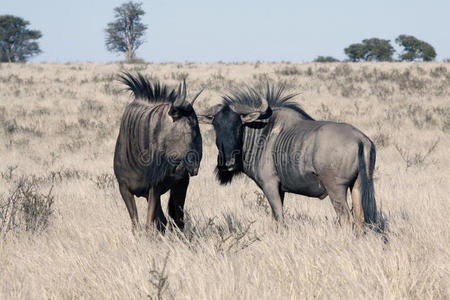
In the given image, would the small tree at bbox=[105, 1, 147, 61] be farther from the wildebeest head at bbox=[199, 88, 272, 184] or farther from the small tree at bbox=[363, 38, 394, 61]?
the wildebeest head at bbox=[199, 88, 272, 184]

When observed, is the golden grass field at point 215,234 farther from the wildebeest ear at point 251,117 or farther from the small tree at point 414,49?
the small tree at point 414,49

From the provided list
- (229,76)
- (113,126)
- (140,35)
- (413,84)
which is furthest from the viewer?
(140,35)

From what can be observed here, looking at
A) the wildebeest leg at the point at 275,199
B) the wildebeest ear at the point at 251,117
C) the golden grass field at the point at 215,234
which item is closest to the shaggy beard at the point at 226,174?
the golden grass field at the point at 215,234

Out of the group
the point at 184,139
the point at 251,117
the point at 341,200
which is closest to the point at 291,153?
the point at 251,117

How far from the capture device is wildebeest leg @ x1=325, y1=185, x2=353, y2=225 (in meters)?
4.76

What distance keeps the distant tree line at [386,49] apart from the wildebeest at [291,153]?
55223mm

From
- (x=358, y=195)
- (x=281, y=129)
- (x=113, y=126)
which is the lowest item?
(x=113, y=126)

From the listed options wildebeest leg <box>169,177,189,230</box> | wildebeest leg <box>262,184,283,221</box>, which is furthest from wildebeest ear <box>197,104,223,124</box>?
wildebeest leg <box>262,184,283,221</box>

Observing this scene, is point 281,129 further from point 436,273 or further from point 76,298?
point 76,298

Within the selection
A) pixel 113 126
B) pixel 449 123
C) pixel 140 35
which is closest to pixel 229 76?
pixel 113 126

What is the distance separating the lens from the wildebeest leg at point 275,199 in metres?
5.16

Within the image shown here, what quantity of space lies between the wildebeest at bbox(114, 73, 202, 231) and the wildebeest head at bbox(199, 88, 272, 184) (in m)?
0.60

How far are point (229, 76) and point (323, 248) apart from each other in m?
22.7

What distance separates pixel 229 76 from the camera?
26.2 m
